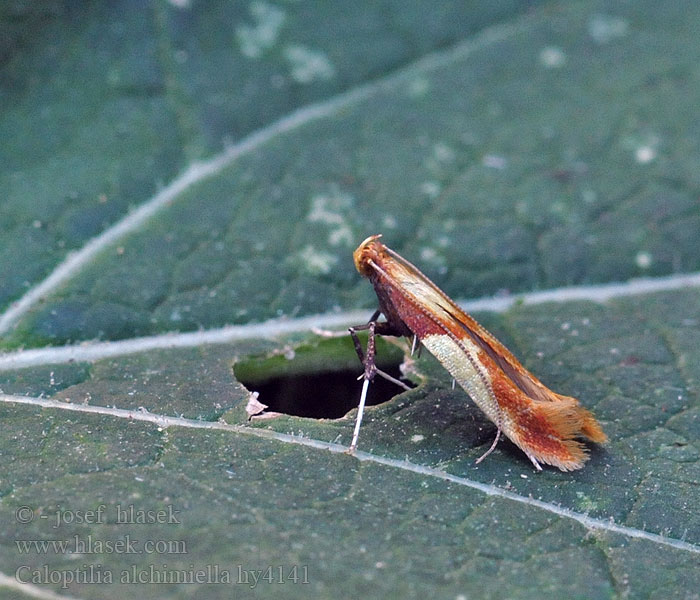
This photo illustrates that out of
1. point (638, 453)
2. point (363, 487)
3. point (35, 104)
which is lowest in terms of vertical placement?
point (638, 453)

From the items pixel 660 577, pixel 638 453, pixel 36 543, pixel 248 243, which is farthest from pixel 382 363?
pixel 36 543

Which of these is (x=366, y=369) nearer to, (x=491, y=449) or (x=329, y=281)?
(x=491, y=449)

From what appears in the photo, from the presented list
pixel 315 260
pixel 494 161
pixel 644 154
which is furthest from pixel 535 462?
pixel 644 154

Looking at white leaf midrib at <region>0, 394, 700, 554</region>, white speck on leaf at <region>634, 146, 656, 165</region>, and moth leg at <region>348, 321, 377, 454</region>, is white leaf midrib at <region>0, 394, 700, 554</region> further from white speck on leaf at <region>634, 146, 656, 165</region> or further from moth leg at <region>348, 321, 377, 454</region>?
white speck on leaf at <region>634, 146, 656, 165</region>

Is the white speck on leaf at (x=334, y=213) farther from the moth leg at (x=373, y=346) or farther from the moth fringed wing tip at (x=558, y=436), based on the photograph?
the moth fringed wing tip at (x=558, y=436)

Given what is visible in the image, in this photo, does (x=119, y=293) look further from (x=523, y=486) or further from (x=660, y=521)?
(x=660, y=521)

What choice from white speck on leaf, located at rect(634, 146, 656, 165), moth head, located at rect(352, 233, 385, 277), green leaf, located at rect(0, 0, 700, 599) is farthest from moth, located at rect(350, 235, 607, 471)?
white speck on leaf, located at rect(634, 146, 656, 165)
